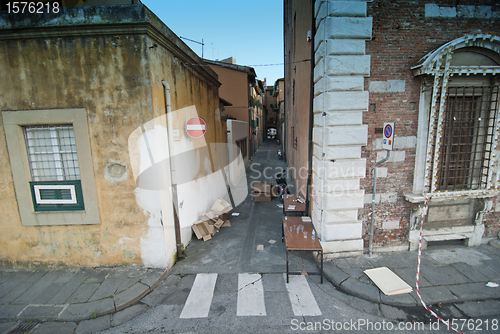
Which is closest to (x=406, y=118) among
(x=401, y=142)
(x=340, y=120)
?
(x=401, y=142)

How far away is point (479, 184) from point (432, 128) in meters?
2.09

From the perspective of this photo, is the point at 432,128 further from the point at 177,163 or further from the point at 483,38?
the point at 177,163

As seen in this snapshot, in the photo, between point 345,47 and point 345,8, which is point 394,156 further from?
point 345,8

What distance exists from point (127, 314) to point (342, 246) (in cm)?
465

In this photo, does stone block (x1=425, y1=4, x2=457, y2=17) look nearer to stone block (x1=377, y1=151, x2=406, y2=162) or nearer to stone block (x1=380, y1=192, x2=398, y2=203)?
stone block (x1=377, y1=151, x2=406, y2=162)

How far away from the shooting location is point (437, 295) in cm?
447

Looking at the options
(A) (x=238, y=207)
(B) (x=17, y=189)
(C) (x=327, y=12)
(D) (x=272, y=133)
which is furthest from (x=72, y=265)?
(D) (x=272, y=133)

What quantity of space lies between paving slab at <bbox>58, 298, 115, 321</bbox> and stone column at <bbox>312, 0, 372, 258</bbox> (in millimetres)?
4557

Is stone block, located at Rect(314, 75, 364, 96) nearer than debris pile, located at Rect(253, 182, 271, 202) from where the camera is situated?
Yes

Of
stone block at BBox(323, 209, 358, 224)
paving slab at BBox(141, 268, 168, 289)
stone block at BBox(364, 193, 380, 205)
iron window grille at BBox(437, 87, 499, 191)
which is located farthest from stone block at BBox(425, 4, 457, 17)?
paving slab at BBox(141, 268, 168, 289)

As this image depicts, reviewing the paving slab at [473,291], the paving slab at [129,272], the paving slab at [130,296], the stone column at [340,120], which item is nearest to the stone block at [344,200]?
the stone column at [340,120]

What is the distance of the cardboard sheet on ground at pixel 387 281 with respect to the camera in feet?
14.9

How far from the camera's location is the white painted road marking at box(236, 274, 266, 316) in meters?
4.28

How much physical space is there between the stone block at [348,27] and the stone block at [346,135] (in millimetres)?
1864
